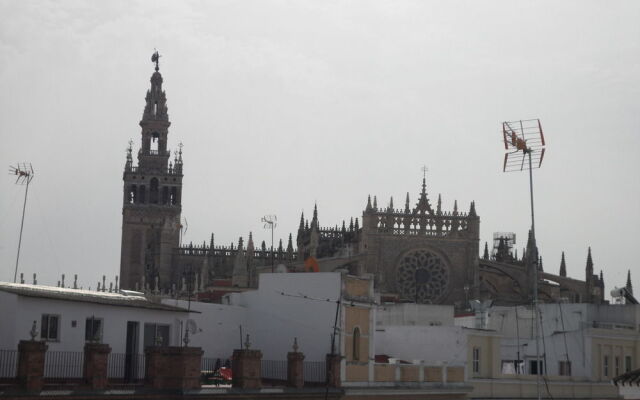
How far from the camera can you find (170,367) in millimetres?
32812

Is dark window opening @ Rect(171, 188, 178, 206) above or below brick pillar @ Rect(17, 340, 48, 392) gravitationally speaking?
above

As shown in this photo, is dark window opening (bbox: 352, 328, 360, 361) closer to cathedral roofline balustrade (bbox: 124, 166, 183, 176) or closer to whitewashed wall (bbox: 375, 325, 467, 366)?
whitewashed wall (bbox: 375, 325, 467, 366)

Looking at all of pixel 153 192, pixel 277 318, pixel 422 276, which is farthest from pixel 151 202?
pixel 277 318

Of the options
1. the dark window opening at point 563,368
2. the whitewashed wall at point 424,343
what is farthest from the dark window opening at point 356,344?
the dark window opening at point 563,368

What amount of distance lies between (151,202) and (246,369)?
287ft

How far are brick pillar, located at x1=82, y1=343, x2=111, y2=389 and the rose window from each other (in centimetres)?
5659

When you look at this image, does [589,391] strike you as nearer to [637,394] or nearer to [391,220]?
[637,394]

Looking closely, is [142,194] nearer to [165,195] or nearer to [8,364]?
[165,195]

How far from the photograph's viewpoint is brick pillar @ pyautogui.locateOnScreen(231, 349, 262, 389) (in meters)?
34.9

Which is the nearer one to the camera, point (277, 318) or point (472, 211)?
point (277, 318)

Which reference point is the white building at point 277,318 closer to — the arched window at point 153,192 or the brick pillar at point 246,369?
the brick pillar at point 246,369

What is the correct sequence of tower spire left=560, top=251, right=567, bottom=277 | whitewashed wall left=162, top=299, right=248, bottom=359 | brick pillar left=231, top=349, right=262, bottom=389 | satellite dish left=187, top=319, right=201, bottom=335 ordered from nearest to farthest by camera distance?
brick pillar left=231, top=349, right=262, bottom=389 → satellite dish left=187, top=319, right=201, bottom=335 → whitewashed wall left=162, top=299, right=248, bottom=359 → tower spire left=560, top=251, right=567, bottom=277

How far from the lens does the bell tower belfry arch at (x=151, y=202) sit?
380ft

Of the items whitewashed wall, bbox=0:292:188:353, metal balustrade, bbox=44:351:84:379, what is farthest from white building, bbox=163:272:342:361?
metal balustrade, bbox=44:351:84:379
